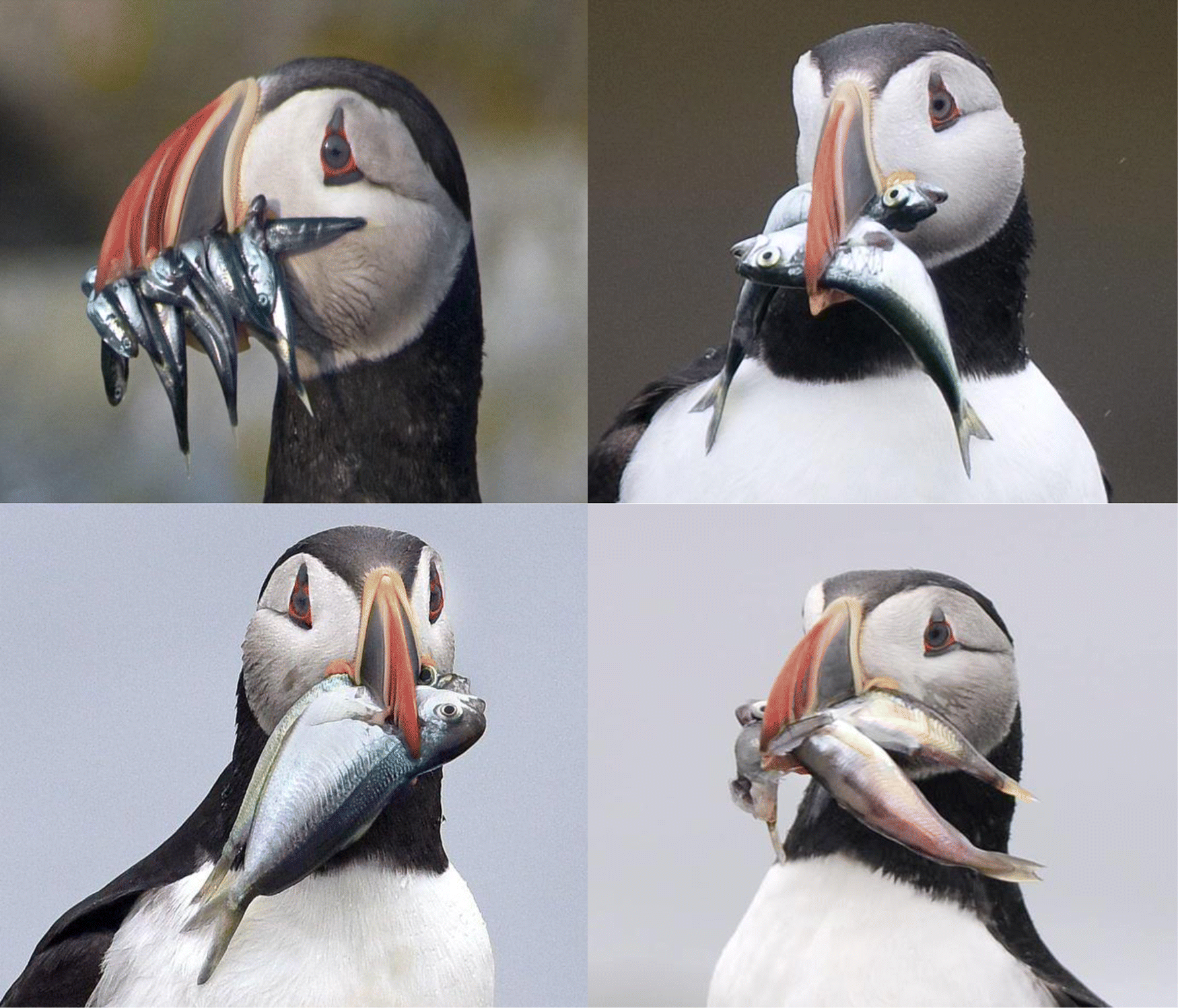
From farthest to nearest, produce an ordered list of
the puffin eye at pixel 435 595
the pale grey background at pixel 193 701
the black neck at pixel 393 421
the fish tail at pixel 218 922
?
1. the pale grey background at pixel 193 701
2. the black neck at pixel 393 421
3. the puffin eye at pixel 435 595
4. the fish tail at pixel 218 922

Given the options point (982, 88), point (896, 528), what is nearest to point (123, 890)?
point (896, 528)

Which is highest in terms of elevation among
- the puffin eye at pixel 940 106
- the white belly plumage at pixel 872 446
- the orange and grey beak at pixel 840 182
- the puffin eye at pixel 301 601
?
the puffin eye at pixel 940 106

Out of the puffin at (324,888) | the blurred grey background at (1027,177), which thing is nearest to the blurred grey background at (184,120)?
the blurred grey background at (1027,177)

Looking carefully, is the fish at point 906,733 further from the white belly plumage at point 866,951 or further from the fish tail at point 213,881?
the fish tail at point 213,881

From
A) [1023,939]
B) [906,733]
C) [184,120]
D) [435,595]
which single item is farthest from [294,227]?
[1023,939]

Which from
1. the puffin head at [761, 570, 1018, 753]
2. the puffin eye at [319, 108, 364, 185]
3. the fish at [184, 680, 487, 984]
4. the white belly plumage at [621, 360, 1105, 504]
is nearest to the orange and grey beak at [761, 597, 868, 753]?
the puffin head at [761, 570, 1018, 753]

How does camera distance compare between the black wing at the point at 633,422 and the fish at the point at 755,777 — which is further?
the black wing at the point at 633,422

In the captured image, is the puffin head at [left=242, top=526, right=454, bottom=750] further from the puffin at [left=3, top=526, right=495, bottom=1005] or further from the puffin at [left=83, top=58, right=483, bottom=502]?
the puffin at [left=83, top=58, right=483, bottom=502]
